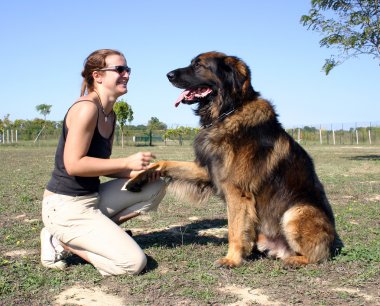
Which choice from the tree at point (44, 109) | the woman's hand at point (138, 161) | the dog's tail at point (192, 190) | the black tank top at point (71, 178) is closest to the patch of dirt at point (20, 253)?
the black tank top at point (71, 178)

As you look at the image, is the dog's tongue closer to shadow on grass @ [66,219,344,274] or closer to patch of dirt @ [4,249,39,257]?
shadow on grass @ [66,219,344,274]

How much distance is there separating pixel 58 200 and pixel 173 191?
1209 mm

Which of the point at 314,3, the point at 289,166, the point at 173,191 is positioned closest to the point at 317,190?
the point at 289,166

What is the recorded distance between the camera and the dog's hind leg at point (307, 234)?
12.2 feet

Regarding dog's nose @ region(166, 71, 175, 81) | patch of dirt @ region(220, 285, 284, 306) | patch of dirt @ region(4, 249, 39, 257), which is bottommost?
patch of dirt @ region(220, 285, 284, 306)

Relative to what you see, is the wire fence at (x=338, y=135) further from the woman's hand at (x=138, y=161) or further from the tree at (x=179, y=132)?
the woman's hand at (x=138, y=161)

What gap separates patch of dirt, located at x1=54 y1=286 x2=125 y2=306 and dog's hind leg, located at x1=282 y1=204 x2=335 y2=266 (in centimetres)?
162

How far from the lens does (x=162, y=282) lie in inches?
130

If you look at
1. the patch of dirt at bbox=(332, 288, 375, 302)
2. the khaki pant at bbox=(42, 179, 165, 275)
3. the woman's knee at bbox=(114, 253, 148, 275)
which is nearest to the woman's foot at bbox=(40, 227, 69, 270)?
the khaki pant at bbox=(42, 179, 165, 275)

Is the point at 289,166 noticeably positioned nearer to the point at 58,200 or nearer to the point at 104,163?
the point at 104,163

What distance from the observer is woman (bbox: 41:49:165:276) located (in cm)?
361

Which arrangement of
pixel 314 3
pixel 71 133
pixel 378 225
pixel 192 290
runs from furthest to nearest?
pixel 314 3
pixel 378 225
pixel 71 133
pixel 192 290

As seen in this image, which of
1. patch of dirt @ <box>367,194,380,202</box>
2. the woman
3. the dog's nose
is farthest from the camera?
patch of dirt @ <box>367,194,380,202</box>

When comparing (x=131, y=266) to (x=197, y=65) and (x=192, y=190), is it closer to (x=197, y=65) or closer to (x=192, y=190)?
(x=192, y=190)
